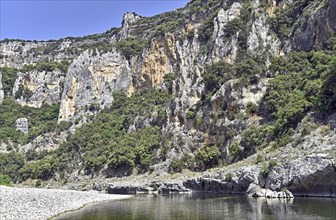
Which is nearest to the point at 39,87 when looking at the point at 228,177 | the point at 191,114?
the point at 191,114

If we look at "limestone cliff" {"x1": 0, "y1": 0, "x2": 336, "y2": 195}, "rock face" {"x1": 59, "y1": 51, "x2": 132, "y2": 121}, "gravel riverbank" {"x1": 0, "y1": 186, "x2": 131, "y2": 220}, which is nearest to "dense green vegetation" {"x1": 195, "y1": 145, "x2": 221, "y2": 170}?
"limestone cliff" {"x1": 0, "y1": 0, "x2": 336, "y2": 195}

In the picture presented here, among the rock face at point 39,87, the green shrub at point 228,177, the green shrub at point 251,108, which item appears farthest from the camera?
the rock face at point 39,87

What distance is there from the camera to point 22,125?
149750 millimetres

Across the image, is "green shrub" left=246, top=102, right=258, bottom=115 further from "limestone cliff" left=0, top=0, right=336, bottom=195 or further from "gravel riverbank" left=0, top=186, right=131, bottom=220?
"gravel riverbank" left=0, top=186, right=131, bottom=220

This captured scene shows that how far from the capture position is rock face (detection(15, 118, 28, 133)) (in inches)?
5860

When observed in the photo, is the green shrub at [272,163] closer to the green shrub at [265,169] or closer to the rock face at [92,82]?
A: the green shrub at [265,169]

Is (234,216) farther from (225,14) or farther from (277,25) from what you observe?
(225,14)

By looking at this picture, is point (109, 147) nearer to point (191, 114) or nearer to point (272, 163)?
point (191, 114)

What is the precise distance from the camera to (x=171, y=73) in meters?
136

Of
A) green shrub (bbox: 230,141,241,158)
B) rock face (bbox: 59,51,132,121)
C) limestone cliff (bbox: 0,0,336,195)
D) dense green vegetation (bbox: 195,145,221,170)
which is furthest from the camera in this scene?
rock face (bbox: 59,51,132,121)

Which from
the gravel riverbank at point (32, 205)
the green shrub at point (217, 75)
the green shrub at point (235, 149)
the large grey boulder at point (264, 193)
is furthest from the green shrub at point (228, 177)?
the green shrub at point (217, 75)

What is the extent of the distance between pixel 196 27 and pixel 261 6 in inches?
1095

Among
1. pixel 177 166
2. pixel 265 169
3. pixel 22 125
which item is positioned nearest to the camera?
pixel 265 169

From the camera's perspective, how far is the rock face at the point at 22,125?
149 metres
